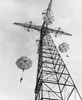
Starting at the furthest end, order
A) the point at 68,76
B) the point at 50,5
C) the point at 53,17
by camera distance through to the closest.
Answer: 1. the point at 50,5
2. the point at 53,17
3. the point at 68,76

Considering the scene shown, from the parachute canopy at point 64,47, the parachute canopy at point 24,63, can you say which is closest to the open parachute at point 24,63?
the parachute canopy at point 24,63

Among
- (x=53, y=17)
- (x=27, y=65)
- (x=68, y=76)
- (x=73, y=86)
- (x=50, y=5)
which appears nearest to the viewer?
(x=73, y=86)

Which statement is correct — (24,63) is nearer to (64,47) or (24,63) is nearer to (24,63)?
(24,63)

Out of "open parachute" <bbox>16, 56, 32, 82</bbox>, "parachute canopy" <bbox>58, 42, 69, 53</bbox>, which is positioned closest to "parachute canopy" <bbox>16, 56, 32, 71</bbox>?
"open parachute" <bbox>16, 56, 32, 82</bbox>

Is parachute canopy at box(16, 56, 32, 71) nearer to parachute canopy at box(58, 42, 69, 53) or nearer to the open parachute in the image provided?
the open parachute

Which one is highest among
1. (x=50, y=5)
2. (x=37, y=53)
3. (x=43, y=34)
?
(x=50, y=5)

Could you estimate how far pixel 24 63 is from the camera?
20.0 meters

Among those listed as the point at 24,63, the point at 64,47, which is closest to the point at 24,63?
the point at 24,63

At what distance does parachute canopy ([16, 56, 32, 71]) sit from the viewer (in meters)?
20.0

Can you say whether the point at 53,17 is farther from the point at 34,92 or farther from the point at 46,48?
the point at 34,92

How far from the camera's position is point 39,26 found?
25328mm

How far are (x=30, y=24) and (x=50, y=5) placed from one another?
11.0 ft

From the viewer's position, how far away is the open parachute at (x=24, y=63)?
2003 centimetres

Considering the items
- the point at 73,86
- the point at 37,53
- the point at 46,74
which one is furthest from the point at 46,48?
the point at 73,86
